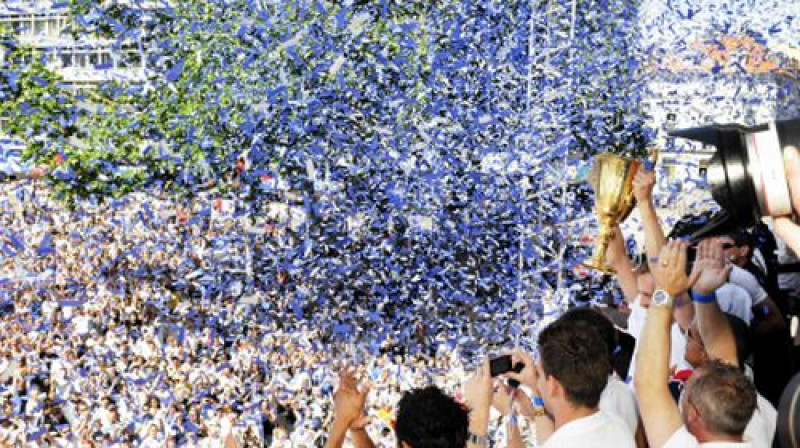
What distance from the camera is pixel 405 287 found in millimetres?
7582

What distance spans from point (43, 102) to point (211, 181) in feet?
3.23

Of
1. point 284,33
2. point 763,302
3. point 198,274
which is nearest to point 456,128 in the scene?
point 284,33

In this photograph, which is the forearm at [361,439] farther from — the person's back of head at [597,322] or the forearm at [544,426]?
the person's back of head at [597,322]

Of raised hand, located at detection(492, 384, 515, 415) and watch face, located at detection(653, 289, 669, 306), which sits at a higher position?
watch face, located at detection(653, 289, 669, 306)

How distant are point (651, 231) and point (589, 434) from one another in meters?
1.00

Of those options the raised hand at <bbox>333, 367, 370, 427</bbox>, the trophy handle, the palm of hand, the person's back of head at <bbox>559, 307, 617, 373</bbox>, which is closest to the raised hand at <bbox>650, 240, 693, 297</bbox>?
the person's back of head at <bbox>559, 307, 617, 373</bbox>

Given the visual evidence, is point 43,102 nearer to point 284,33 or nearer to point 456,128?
point 284,33

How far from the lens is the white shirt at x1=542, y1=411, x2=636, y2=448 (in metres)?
2.43

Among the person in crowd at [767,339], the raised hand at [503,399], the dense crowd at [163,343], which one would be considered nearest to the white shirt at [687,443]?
the raised hand at [503,399]

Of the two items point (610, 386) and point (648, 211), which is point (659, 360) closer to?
point (610, 386)

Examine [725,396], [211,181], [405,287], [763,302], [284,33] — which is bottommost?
[725,396]

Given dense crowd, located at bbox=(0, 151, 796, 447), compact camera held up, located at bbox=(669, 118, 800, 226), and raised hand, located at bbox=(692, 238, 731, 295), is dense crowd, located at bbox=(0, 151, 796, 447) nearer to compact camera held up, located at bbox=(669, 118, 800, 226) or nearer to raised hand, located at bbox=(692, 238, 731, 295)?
raised hand, located at bbox=(692, 238, 731, 295)

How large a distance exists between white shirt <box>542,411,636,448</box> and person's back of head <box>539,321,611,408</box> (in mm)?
34

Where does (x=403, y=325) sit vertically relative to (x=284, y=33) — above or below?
below
